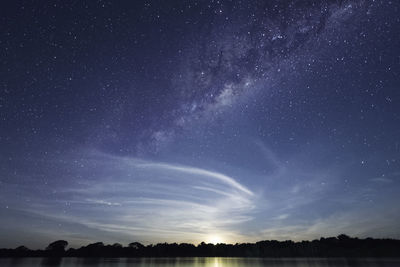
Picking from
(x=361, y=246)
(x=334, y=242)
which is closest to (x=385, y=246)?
(x=361, y=246)

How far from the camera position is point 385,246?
175625 millimetres

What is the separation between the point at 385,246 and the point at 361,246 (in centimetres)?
1297

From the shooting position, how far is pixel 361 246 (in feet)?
598

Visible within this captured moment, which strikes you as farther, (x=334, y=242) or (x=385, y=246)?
(x=334, y=242)

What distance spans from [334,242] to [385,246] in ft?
99.0

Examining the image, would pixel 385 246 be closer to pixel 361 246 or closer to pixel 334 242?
pixel 361 246

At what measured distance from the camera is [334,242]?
7731 inches

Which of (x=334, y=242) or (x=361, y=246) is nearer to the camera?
(x=361, y=246)
